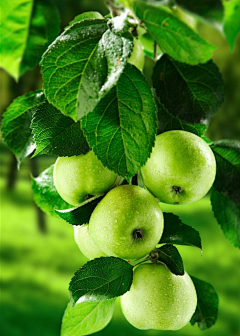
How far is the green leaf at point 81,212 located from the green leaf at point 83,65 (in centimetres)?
10

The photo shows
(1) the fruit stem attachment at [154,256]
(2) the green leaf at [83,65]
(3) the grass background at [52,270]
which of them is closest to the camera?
(2) the green leaf at [83,65]

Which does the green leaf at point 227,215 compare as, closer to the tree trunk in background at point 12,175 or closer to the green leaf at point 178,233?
the green leaf at point 178,233

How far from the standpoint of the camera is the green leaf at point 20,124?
15.6 inches

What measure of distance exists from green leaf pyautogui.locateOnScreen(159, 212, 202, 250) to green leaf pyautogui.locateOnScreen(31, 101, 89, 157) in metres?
0.10

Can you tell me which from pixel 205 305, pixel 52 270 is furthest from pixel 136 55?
pixel 52 270

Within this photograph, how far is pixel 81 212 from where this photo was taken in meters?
0.32

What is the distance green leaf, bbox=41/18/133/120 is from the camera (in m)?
0.24

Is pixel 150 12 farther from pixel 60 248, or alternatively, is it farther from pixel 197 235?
pixel 60 248

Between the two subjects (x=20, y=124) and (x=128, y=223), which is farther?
(x=20, y=124)

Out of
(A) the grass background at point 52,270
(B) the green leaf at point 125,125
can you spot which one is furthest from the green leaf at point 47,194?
(A) the grass background at point 52,270

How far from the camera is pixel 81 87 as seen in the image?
246 millimetres

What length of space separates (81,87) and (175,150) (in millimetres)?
94

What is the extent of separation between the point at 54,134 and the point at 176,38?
0.12 m

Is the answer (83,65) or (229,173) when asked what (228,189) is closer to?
(229,173)
